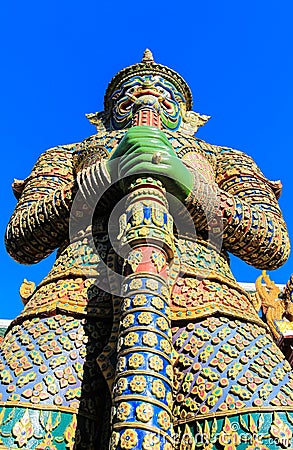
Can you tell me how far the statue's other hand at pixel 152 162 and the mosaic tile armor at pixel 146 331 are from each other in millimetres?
81

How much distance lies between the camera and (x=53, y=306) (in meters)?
2.68

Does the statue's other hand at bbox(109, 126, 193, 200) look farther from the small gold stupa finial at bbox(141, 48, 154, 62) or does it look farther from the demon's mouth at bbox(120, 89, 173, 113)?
the small gold stupa finial at bbox(141, 48, 154, 62)

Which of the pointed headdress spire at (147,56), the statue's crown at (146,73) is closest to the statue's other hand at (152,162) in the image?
the statue's crown at (146,73)

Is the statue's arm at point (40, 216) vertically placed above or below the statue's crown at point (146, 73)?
below

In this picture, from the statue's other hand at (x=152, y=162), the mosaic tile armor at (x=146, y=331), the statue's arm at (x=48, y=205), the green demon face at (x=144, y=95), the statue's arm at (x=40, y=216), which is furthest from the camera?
the green demon face at (x=144, y=95)

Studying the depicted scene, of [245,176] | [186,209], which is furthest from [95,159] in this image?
[245,176]

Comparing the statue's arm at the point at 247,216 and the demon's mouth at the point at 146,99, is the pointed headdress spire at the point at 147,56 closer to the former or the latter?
the demon's mouth at the point at 146,99

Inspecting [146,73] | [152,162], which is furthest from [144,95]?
[152,162]

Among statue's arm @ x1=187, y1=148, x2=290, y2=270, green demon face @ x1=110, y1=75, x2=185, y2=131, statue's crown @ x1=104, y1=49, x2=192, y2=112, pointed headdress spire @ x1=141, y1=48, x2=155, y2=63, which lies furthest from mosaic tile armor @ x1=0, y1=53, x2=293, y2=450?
pointed headdress spire @ x1=141, y1=48, x2=155, y2=63

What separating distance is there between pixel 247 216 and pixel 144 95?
42.0 inches

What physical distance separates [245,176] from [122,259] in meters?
1.35

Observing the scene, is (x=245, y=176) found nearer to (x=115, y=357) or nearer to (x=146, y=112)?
(x=146, y=112)

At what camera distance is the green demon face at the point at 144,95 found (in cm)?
368

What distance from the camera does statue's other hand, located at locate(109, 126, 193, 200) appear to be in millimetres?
2686
